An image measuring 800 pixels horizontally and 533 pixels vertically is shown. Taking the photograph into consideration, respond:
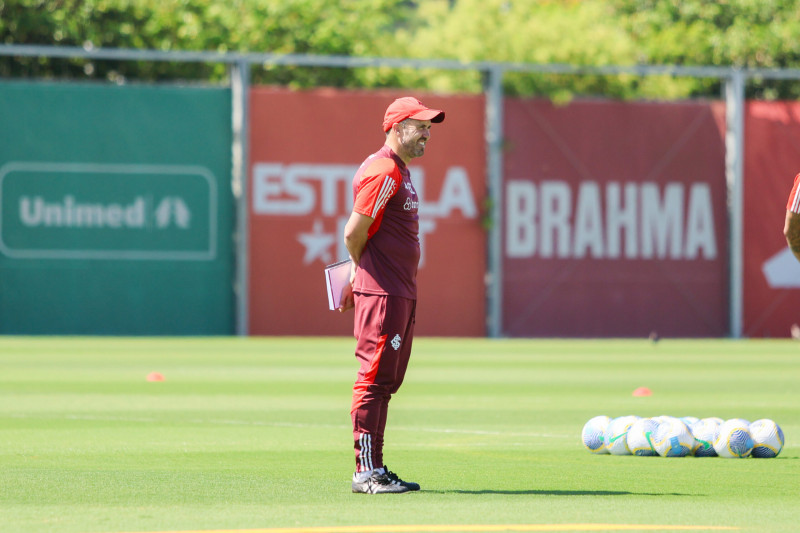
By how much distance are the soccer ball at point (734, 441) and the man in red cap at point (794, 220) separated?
1.62 m

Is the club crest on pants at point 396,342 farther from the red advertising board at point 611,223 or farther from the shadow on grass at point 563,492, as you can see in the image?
the red advertising board at point 611,223

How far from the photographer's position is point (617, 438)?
10.6 metres

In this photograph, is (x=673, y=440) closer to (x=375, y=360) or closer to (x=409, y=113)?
(x=375, y=360)

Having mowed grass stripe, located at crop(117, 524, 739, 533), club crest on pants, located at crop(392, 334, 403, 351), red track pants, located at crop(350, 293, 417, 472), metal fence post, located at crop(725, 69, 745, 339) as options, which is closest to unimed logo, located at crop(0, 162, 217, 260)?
metal fence post, located at crop(725, 69, 745, 339)

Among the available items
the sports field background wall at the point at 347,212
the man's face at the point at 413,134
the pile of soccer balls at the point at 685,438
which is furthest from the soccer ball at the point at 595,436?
the sports field background wall at the point at 347,212

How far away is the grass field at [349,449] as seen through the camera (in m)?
7.55

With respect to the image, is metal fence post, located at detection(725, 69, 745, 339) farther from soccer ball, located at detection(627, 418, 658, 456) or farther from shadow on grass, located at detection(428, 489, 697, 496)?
shadow on grass, located at detection(428, 489, 697, 496)

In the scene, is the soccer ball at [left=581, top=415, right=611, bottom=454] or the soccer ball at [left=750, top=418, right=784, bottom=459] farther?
Result: the soccer ball at [left=581, top=415, right=611, bottom=454]

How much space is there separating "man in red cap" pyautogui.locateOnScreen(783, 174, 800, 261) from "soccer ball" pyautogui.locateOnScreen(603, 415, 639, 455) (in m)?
1.92

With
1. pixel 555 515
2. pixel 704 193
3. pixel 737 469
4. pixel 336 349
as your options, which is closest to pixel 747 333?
pixel 704 193

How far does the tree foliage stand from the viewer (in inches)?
1356

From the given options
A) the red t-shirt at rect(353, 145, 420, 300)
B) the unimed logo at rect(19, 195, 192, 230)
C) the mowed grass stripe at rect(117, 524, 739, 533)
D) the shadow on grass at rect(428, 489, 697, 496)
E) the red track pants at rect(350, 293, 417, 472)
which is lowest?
the shadow on grass at rect(428, 489, 697, 496)

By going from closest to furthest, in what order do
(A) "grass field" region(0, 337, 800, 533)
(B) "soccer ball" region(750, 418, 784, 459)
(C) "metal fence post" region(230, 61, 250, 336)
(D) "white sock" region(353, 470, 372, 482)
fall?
(A) "grass field" region(0, 337, 800, 533)
(D) "white sock" region(353, 470, 372, 482)
(B) "soccer ball" region(750, 418, 784, 459)
(C) "metal fence post" region(230, 61, 250, 336)

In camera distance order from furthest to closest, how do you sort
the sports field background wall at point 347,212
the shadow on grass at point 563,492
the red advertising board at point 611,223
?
the red advertising board at point 611,223, the sports field background wall at point 347,212, the shadow on grass at point 563,492
